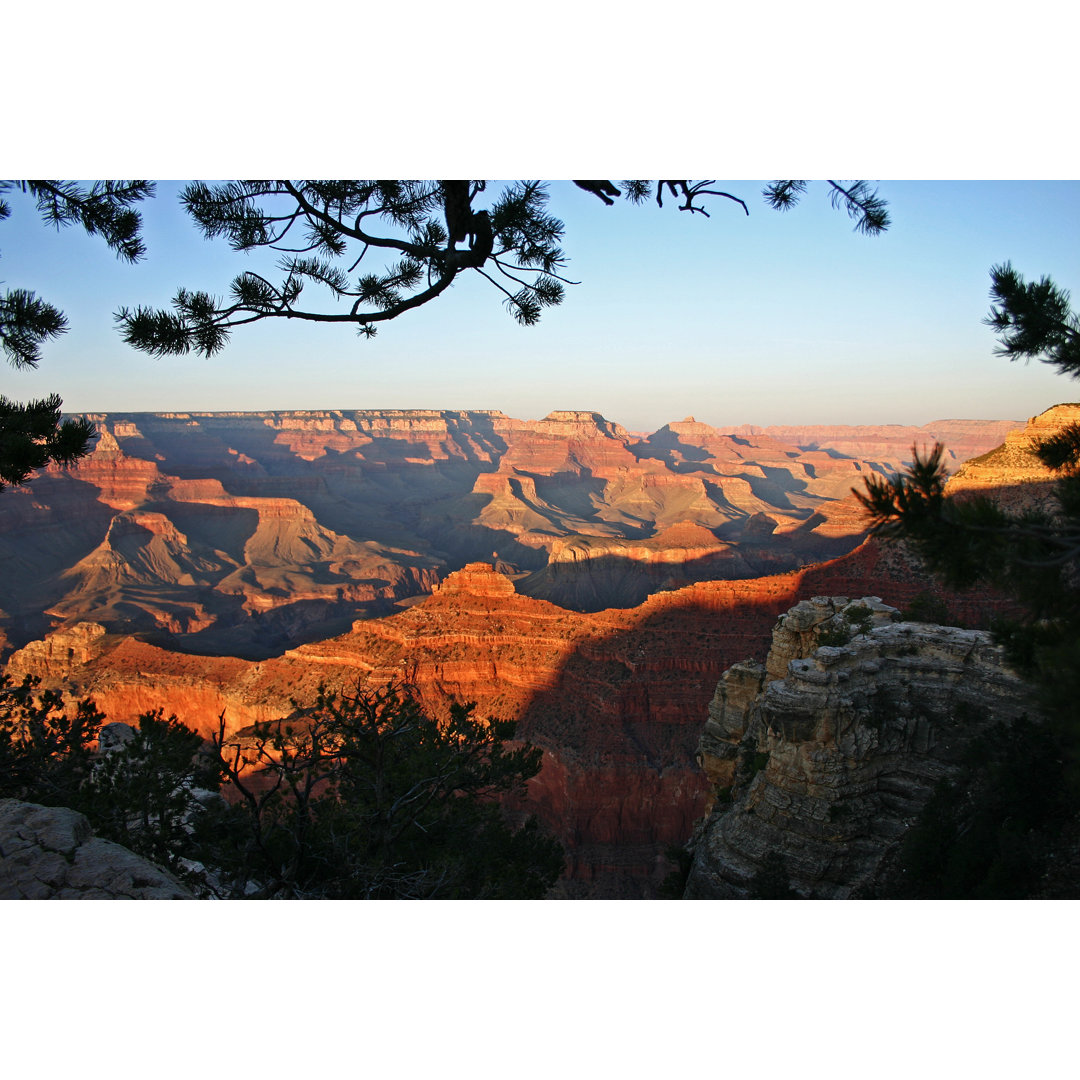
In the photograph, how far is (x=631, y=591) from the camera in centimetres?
4428

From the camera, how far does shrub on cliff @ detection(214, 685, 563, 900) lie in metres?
5.54

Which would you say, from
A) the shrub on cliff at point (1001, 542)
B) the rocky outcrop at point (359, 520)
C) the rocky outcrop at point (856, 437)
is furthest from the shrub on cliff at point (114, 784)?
the rocky outcrop at point (856, 437)

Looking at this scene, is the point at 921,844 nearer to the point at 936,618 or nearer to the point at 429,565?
the point at 936,618

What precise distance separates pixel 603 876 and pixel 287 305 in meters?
16.5

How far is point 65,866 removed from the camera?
4293 millimetres

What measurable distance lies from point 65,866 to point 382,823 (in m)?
2.52

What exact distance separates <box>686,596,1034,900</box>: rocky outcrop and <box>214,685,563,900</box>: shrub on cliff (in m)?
3.09

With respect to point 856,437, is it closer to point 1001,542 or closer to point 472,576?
point 472,576

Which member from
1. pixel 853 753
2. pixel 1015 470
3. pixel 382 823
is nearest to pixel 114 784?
pixel 382 823

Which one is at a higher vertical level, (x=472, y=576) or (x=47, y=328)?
(x=47, y=328)

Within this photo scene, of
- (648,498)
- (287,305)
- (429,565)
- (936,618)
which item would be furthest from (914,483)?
(648,498)

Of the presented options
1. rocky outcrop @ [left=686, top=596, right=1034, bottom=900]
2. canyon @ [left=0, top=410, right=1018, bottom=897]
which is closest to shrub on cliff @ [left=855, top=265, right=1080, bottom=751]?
canyon @ [left=0, top=410, right=1018, bottom=897]

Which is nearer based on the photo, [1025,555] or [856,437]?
[1025,555]

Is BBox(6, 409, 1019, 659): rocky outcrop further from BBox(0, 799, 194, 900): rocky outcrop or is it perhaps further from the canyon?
BBox(0, 799, 194, 900): rocky outcrop
